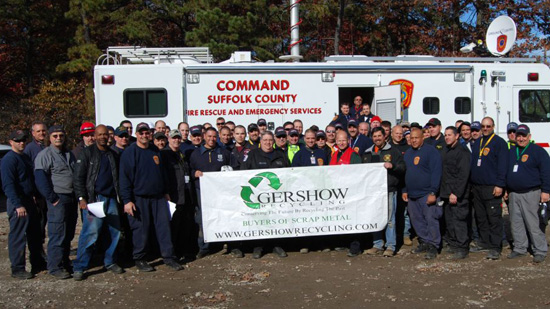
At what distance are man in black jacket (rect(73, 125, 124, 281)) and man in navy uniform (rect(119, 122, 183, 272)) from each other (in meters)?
0.16

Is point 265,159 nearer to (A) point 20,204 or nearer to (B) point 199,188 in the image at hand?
(B) point 199,188

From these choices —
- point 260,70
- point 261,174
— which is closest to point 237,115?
point 260,70

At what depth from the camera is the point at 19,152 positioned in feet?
22.6

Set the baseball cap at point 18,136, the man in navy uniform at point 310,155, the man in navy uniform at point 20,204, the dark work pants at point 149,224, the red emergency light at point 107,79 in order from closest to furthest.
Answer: the man in navy uniform at point 20,204
the baseball cap at point 18,136
the dark work pants at point 149,224
the man in navy uniform at point 310,155
the red emergency light at point 107,79

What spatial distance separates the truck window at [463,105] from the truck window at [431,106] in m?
0.48

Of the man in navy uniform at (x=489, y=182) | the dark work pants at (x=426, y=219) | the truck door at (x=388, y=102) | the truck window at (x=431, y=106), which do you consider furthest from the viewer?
the truck window at (x=431, y=106)

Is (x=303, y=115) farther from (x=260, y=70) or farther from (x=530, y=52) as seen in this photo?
(x=530, y=52)

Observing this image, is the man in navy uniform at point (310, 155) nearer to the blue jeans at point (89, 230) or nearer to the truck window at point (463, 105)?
the blue jeans at point (89, 230)

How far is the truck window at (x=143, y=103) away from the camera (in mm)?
11234

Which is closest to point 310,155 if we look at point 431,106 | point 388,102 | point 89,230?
point 89,230

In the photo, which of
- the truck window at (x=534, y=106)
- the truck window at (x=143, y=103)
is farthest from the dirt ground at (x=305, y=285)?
the truck window at (x=534, y=106)

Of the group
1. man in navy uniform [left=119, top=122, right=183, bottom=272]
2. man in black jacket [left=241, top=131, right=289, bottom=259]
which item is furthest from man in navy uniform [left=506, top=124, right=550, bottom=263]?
man in navy uniform [left=119, top=122, right=183, bottom=272]

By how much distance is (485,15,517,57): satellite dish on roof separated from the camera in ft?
42.7

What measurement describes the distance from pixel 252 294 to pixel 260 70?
6251 mm
